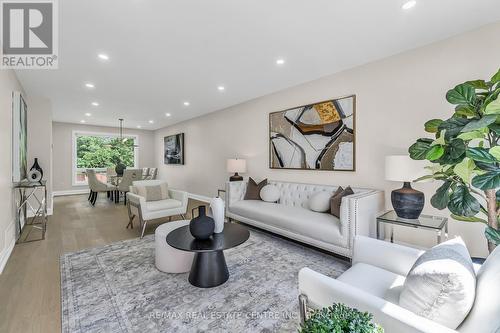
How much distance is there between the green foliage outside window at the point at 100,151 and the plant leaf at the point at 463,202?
831cm

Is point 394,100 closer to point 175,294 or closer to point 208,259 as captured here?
point 208,259

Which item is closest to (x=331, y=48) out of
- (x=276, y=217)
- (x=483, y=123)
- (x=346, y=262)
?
(x=483, y=123)

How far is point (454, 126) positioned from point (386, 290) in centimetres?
123

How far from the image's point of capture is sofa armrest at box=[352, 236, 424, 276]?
5.08 feet

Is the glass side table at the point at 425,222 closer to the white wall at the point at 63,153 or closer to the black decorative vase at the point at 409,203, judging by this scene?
the black decorative vase at the point at 409,203

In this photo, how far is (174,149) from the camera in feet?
25.6

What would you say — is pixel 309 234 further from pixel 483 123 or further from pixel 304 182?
pixel 483 123

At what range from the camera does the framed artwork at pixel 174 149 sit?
7.39 metres

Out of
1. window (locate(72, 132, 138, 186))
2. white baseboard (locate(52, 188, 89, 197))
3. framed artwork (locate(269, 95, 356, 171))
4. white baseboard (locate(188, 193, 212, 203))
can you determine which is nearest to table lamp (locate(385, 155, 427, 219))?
framed artwork (locate(269, 95, 356, 171))

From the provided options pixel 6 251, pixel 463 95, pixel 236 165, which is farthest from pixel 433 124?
pixel 6 251

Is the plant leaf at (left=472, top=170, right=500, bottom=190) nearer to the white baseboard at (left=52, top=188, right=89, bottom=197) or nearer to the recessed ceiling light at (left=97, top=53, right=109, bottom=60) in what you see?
the recessed ceiling light at (left=97, top=53, right=109, bottom=60)

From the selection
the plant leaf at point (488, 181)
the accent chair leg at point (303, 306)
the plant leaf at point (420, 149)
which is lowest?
the accent chair leg at point (303, 306)

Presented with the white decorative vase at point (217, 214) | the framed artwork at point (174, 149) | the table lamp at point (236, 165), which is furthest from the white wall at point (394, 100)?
the framed artwork at point (174, 149)

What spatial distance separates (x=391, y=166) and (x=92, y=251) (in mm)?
3767
